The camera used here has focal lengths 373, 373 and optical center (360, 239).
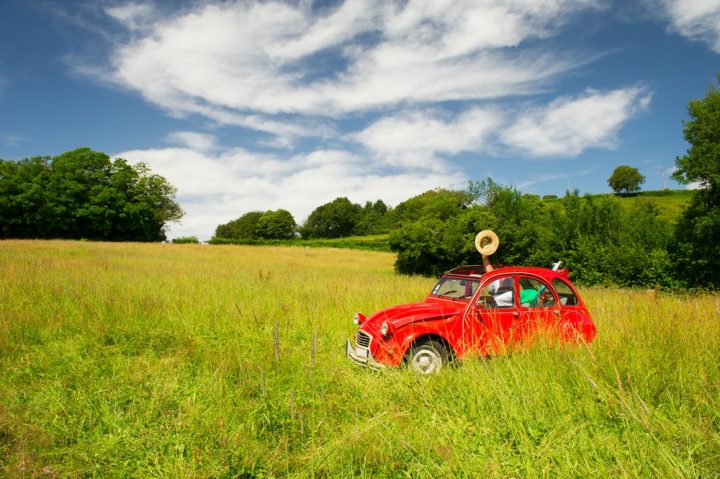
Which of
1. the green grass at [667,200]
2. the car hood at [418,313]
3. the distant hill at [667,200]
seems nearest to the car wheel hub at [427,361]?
the car hood at [418,313]

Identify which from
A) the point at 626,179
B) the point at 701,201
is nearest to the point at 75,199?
the point at 701,201

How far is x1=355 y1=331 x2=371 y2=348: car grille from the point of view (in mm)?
5500

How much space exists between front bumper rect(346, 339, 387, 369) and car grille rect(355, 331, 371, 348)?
68mm

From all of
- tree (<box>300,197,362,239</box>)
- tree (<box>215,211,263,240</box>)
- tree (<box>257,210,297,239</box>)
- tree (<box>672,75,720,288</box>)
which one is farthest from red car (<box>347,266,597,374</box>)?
tree (<box>215,211,263,240</box>)

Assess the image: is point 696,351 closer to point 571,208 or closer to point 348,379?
point 348,379

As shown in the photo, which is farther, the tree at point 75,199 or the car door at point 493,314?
the tree at point 75,199

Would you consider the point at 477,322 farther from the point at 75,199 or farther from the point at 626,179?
the point at 626,179

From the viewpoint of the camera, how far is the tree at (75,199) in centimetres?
5094

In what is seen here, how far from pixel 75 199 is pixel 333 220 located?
59.8m

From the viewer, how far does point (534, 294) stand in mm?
5855

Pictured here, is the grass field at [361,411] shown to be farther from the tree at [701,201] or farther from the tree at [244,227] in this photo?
the tree at [244,227]

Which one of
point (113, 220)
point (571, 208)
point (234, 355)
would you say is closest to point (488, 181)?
point (571, 208)

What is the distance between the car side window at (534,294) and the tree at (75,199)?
60.5 m

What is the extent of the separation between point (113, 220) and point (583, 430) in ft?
213
